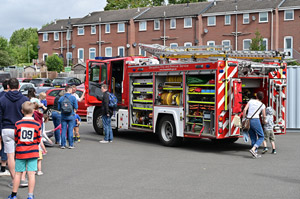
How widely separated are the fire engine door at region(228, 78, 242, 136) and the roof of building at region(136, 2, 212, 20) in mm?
45880

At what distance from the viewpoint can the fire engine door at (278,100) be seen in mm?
12406

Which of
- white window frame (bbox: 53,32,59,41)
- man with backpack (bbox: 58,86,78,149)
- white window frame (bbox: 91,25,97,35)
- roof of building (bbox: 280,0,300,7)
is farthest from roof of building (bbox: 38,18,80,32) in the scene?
man with backpack (bbox: 58,86,78,149)

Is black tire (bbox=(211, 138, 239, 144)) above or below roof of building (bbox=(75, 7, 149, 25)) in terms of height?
below

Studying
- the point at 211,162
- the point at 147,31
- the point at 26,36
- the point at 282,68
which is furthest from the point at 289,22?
the point at 26,36

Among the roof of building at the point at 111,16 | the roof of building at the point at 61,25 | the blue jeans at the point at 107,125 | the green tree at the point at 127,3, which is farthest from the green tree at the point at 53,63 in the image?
the blue jeans at the point at 107,125

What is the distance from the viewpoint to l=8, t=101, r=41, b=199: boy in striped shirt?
22.0ft

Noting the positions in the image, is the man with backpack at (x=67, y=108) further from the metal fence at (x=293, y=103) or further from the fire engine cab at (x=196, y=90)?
the metal fence at (x=293, y=103)

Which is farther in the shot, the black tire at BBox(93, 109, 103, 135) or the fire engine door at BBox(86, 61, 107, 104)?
the black tire at BBox(93, 109, 103, 135)

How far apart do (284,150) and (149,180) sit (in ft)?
18.5

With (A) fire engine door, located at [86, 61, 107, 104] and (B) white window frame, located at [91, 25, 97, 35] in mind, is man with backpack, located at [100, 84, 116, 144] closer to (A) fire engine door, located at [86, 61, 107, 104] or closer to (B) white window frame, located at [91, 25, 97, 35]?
(A) fire engine door, located at [86, 61, 107, 104]

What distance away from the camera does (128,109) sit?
47.2 ft

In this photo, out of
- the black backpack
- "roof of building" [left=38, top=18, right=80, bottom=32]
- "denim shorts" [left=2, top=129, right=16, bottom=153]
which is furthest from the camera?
"roof of building" [left=38, top=18, right=80, bottom=32]

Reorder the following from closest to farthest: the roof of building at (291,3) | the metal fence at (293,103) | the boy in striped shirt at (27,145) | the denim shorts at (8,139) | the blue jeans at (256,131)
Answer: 1. the boy in striped shirt at (27,145)
2. the denim shorts at (8,139)
3. the blue jeans at (256,131)
4. the metal fence at (293,103)
5. the roof of building at (291,3)

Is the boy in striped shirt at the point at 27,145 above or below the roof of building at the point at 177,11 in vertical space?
below
